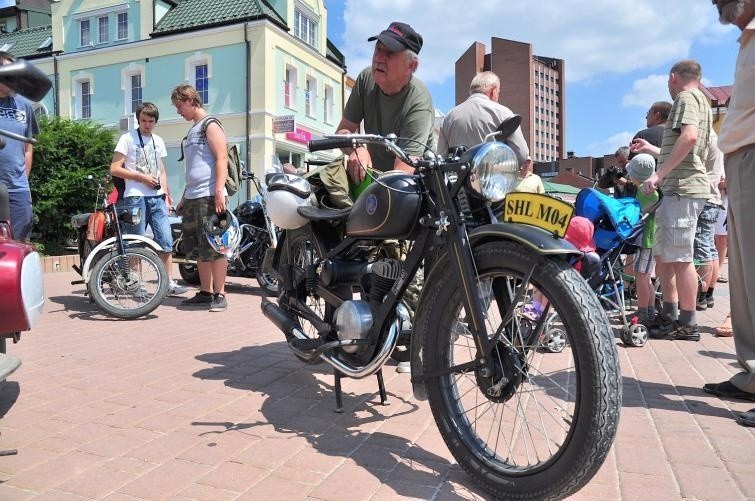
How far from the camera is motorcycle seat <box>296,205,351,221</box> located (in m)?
2.93

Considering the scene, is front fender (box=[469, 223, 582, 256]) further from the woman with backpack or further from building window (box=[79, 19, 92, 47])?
building window (box=[79, 19, 92, 47])

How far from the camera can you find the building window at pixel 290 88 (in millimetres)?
25156

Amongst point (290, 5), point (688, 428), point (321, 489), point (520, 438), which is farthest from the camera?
point (290, 5)

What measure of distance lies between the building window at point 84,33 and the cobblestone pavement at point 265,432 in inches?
1077

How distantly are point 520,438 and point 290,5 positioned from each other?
1033 inches

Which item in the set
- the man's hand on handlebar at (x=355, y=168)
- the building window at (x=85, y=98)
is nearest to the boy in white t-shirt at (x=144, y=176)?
the man's hand on handlebar at (x=355, y=168)

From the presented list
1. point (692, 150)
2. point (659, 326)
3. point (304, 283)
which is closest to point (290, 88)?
point (659, 326)

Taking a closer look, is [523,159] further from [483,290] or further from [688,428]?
[483,290]

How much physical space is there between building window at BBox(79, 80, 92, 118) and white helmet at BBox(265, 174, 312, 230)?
27.2 m

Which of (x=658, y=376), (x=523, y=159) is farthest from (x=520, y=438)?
(x=523, y=159)

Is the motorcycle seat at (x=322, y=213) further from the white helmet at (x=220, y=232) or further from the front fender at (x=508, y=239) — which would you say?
the white helmet at (x=220, y=232)

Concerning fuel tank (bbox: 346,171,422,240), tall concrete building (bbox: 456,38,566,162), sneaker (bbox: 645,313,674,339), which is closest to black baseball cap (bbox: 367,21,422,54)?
fuel tank (bbox: 346,171,422,240)

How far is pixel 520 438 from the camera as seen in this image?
2.42 meters

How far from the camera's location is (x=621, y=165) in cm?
710
